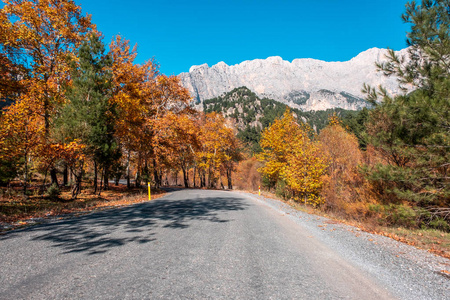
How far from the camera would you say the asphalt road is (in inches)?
118

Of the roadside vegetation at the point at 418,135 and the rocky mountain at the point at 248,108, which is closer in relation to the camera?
the roadside vegetation at the point at 418,135

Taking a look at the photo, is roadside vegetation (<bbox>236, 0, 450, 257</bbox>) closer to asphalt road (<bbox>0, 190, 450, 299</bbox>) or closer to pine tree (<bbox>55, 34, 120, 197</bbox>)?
asphalt road (<bbox>0, 190, 450, 299</bbox>)

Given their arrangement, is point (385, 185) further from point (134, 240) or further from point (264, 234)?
point (134, 240)

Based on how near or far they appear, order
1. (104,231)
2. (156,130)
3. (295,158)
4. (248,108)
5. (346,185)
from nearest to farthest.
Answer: (104,231) < (346,185) < (295,158) < (156,130) < (248,108)

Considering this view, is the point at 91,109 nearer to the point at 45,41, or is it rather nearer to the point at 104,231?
the point at 45,41

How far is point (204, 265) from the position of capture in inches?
151

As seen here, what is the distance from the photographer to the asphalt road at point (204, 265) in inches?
118

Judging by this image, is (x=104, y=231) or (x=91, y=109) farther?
(x=91, y=109)

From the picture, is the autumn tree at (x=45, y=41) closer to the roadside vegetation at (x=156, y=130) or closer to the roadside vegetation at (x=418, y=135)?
the roadside vegetation at (x=156, y=130)

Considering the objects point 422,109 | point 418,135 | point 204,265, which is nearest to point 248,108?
point 418,135

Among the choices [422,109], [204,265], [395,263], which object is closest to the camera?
[204,265]

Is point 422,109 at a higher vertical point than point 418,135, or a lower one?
higher

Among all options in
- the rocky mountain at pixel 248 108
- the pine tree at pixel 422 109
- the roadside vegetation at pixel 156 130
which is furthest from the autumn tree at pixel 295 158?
the rocky mountain at pixel 248 108

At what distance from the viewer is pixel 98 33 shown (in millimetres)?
17875
